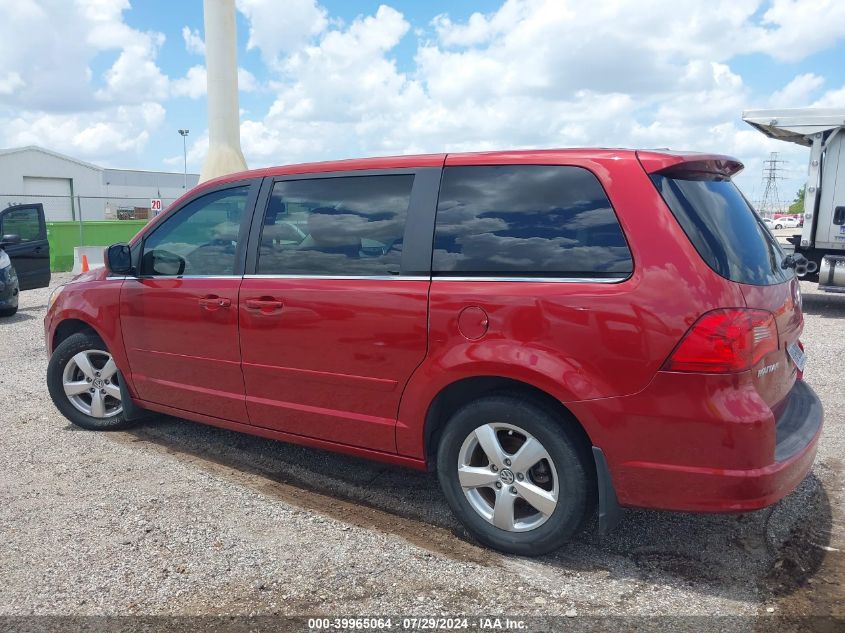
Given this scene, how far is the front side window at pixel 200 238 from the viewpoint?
4.30 metres

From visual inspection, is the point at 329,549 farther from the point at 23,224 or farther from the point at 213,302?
the point at 23,224

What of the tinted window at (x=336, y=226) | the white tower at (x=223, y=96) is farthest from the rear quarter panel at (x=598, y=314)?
the white tower at (x=223, y=96)

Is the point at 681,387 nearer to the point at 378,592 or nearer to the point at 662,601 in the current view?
the point at 662,601

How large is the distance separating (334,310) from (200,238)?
1295mm

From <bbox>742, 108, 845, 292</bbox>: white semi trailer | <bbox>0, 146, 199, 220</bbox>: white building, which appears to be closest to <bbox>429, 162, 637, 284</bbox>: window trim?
<bbox>742, 108, 845, 292</bbox>: white semi trailer

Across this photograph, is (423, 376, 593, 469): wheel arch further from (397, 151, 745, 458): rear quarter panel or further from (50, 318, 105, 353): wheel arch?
(50, 318, 105, 353): wheel arch

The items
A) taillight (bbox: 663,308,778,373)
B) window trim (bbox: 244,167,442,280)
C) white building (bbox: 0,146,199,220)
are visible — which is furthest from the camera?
white building (bbox: 0,146,199,220)

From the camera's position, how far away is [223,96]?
925 inches

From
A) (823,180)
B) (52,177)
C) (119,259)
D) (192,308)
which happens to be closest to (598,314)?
(192,308)

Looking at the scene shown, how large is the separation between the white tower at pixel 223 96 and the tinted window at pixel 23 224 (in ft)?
37.7

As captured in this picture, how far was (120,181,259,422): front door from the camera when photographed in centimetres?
422

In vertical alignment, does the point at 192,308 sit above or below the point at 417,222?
below

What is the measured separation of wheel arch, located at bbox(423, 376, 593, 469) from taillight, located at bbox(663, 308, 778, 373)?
508mm

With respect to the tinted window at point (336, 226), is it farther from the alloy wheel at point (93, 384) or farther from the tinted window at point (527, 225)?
the alloy wheel at point (93, 384)
